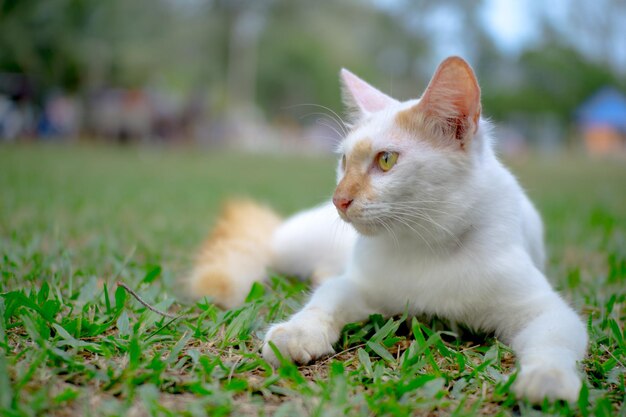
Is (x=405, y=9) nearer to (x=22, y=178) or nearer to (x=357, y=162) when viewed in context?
(x=22, y=178)

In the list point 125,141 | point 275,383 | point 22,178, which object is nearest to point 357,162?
point 275,383

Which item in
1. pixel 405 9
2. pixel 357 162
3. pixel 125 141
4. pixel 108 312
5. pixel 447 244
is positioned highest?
pixel 405 9

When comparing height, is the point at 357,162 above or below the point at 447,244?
above

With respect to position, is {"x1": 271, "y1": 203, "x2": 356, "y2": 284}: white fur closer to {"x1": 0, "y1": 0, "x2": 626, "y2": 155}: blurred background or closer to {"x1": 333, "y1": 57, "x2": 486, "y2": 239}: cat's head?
{"x1": 333, "y1": 57, "x2": 486, "y2": 239}: cat's head

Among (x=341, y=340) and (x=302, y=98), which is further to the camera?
(x=302, y=98)

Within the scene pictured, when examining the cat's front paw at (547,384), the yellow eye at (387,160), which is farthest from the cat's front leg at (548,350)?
the yellow eye at (387,160)

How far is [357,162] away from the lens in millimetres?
1724

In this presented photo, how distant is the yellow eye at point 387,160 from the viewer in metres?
1.67

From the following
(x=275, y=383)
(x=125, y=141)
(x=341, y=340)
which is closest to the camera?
(x=275, y=383)

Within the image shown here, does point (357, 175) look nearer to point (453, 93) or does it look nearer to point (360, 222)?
point (360, 222)

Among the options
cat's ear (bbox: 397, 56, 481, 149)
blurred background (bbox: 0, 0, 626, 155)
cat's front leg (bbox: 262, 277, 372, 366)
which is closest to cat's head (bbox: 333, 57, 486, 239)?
cat's ear (bbox: 397, 56, 481, 149)

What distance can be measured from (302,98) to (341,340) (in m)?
34.3

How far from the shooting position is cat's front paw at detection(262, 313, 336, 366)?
58.1 inches

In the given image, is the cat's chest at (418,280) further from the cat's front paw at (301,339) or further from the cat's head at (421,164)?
the cat's front paw at (301,339)
